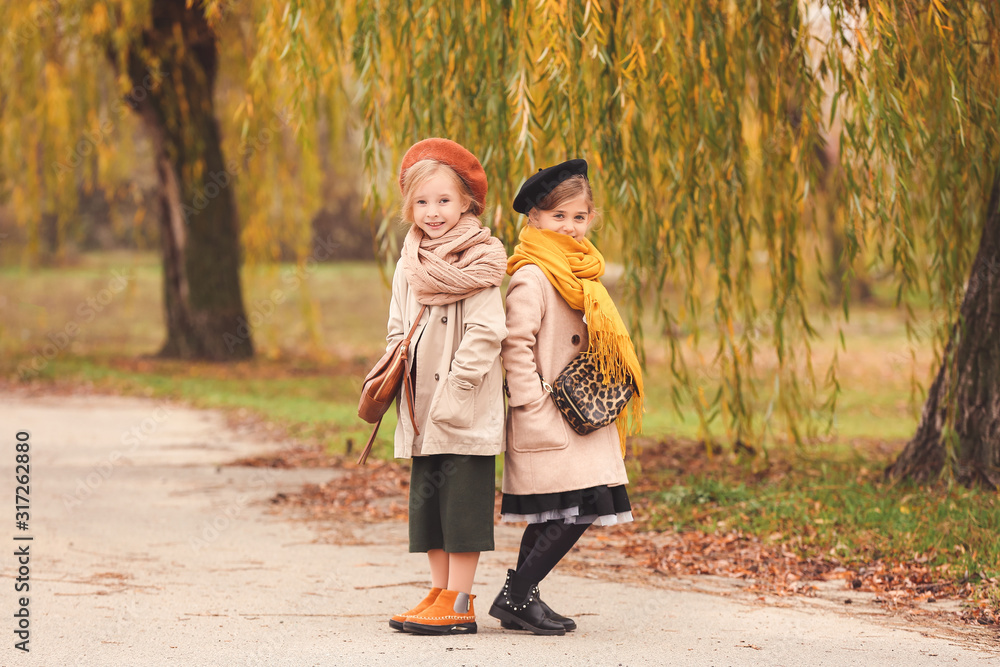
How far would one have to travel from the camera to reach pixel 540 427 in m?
3.31

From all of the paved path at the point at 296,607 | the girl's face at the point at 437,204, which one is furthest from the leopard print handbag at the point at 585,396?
the paved path at the point at 296,607

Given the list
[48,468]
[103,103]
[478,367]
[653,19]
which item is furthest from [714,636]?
[103,103]

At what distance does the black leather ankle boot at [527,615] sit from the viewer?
11.2 feet

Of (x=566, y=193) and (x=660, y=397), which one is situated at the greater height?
(x=566, y=193)

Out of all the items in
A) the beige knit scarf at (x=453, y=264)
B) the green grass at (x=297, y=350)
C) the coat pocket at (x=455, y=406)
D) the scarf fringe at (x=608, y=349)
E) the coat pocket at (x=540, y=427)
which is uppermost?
the beige knit scarf at (x=453, y=264)

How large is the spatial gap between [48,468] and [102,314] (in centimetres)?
1414

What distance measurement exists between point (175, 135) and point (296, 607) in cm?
939

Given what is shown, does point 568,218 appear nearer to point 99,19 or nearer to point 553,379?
point 553,379

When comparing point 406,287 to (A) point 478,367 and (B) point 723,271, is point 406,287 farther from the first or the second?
(B) point 723,271

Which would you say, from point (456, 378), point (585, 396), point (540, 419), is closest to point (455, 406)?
point (456, 378)

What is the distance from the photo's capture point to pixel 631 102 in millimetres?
4508

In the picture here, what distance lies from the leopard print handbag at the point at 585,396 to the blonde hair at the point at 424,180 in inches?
26.1

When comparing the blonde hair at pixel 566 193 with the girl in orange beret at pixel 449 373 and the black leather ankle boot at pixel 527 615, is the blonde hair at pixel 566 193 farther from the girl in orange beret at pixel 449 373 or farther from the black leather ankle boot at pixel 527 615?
the black leather ankle boot at pixel 527 615

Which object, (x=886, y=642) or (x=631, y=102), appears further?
(x=631, y=102)
